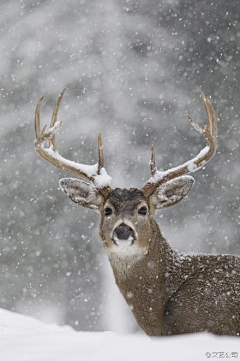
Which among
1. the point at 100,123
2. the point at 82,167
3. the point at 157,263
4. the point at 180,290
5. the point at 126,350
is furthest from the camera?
the point at 100,123

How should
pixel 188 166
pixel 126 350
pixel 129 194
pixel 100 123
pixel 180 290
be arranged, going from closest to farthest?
pixel 126 350
pixel 180 290
pixel 129 194
pixel 188 166
pixel 100 123

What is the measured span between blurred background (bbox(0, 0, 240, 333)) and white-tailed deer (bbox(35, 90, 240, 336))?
407 inches

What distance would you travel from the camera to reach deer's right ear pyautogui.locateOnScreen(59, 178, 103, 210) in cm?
674

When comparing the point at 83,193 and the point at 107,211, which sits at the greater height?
the point at 107,211

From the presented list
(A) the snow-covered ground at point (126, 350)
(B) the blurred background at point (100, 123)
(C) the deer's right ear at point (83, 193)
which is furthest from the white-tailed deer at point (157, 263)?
(B) the blurred background at point (100, 123)

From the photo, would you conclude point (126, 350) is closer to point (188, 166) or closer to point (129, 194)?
point (129, 194)

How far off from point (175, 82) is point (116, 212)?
1377 cm

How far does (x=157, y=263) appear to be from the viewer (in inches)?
247

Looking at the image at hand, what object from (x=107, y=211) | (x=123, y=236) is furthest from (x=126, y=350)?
(x=107, y=211)

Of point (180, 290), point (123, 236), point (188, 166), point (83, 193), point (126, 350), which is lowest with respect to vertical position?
point (83, 193)

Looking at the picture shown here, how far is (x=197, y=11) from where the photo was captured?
808 inches

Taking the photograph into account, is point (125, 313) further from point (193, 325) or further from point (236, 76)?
point (193, 325)

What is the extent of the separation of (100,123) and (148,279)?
1310 cm

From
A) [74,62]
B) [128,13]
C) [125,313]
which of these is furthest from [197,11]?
[125,313]
